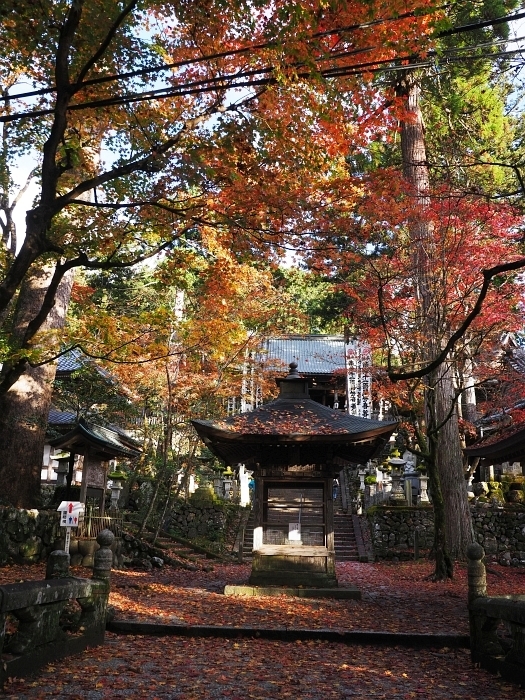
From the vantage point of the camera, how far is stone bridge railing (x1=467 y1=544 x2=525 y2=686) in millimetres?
5891

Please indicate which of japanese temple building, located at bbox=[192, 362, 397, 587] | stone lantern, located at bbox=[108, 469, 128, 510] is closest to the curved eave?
japanese temple building, located at bbox=[192, 362, 397, 587]

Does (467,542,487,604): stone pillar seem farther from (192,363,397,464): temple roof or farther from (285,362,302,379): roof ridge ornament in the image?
(285,362,302,379): roof ridge ornament

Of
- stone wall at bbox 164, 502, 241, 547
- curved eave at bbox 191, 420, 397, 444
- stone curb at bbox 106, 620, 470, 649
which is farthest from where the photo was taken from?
stone wall at bbox 164, 502, 241, 547

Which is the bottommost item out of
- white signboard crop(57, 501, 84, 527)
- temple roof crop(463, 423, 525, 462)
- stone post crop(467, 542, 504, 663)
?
stone post crop(467, 542, 504, 663)

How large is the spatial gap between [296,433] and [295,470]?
120cm

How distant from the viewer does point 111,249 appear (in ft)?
32.4

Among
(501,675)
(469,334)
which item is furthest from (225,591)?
(469,334)

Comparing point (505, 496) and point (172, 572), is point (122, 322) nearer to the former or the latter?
point (172, 572)

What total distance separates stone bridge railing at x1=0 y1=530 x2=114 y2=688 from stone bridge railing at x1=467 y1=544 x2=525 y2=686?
15.2 ft

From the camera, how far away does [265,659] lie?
23.2 feet

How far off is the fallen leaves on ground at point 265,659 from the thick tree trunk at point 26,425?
7.77 ft

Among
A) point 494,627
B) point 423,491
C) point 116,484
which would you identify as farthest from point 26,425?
point 423,491

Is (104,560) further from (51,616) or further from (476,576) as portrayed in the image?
(476,576)

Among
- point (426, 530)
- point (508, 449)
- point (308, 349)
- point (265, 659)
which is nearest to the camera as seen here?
point (265, 659)
